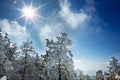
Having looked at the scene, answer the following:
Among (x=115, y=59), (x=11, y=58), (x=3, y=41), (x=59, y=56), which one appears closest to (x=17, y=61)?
(x=11, y=58)

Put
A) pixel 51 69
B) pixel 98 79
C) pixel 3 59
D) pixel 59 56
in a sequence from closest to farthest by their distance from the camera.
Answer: pixel 3 59
pixel 59 56
pixel 51 69
pixel 98 79

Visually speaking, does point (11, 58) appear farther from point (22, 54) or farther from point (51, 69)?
point (51, 69)

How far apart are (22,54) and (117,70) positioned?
1101 inches

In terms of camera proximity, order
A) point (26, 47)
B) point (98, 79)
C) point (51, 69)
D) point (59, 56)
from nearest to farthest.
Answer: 1. point (59, 56)
2. point (51, 69)
3. point (26, 47)
4. point (98, 79)

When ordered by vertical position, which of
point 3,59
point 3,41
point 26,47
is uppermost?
point 26,47

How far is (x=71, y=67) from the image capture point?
45.0 meters

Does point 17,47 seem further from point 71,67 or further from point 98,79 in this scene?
point 98,79

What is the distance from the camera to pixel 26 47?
5075 cm

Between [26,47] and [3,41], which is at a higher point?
[26,47]

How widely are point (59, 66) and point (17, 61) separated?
13.5 metres

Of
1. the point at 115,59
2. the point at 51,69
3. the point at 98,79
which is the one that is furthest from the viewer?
the point at 98,79

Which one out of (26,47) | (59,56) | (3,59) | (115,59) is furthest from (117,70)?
(3,59)

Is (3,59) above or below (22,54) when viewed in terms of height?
below

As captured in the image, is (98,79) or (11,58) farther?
(98,79)
